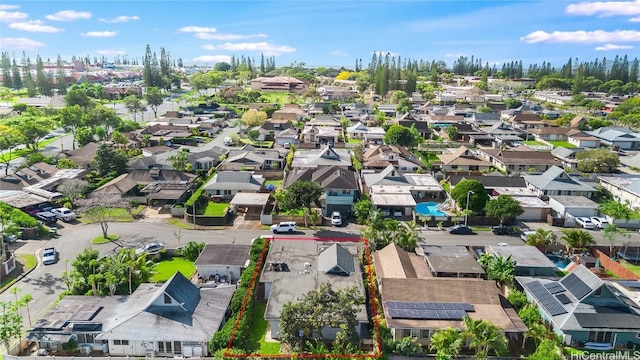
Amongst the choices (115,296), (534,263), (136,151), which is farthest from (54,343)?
(136,151)

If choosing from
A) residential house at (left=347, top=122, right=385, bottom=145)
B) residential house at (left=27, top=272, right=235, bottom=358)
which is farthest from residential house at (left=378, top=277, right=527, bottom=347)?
residential house at (left=347, top=122, right=385, bottom=145)

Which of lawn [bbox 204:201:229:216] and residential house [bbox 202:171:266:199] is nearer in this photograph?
lawn [bbox 204:201:229:216]

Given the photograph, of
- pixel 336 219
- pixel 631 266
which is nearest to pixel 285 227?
pixel 336 219

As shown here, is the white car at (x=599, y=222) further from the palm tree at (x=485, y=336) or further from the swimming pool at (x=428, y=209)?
the palm tree at (x=485, y=336)

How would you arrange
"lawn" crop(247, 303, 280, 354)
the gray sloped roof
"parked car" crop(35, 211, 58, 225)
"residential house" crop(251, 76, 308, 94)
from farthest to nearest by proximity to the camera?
"residential house" crop(251, 76, 308, 94), "parked car" crop(35, 211, 58, 225), the gray sloped roof, "lawn" crop(247, 303, 280, 354)

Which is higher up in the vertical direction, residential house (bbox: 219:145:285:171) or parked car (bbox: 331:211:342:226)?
residential house (bbox: 219:145:285:171)

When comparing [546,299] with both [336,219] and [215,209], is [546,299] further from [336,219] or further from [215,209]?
[215,209]

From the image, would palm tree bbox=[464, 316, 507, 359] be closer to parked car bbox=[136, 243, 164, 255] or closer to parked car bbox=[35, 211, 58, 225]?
parked car bbox=[136, 243, 164, 255]
